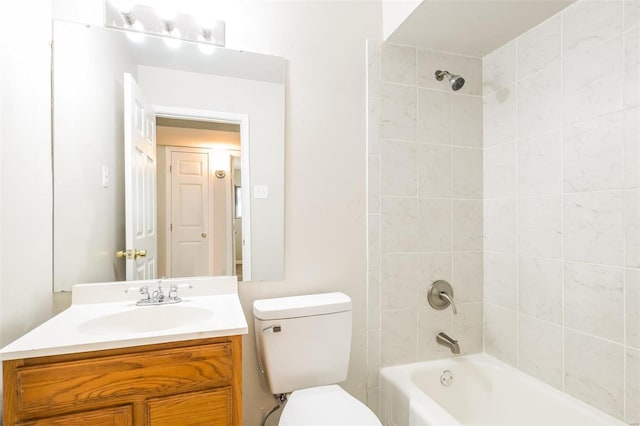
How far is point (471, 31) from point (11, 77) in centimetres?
188

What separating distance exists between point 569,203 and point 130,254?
6.25 ft

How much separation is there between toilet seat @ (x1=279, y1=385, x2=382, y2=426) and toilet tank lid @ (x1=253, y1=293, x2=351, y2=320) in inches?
12.4

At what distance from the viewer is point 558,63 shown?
1.52m

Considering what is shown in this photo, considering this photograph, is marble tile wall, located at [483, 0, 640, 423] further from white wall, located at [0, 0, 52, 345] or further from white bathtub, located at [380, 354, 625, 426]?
white wall, located at [0, 0, 52, 345]

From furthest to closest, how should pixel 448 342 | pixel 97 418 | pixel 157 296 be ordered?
pixel 448 342 < pixel 157 296 < pixel 97 418

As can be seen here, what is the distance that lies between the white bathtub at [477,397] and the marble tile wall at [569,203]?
7 centimetres

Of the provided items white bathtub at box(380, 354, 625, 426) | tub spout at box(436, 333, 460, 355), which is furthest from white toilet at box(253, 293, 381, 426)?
tub spout at box(436, 333, 460, 355)

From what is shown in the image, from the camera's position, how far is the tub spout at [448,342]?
5.65ft

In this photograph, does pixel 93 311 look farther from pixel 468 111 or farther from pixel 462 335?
pixel 468 111

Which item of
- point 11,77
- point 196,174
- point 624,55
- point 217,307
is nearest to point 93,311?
point 217,307

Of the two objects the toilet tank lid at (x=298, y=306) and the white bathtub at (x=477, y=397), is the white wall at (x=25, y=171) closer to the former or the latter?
the toilet tank lid at (x=298, y=306)

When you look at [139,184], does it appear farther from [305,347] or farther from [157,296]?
[305,347]

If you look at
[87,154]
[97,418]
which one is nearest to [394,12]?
[87,154]

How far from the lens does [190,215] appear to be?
58.6 inches
